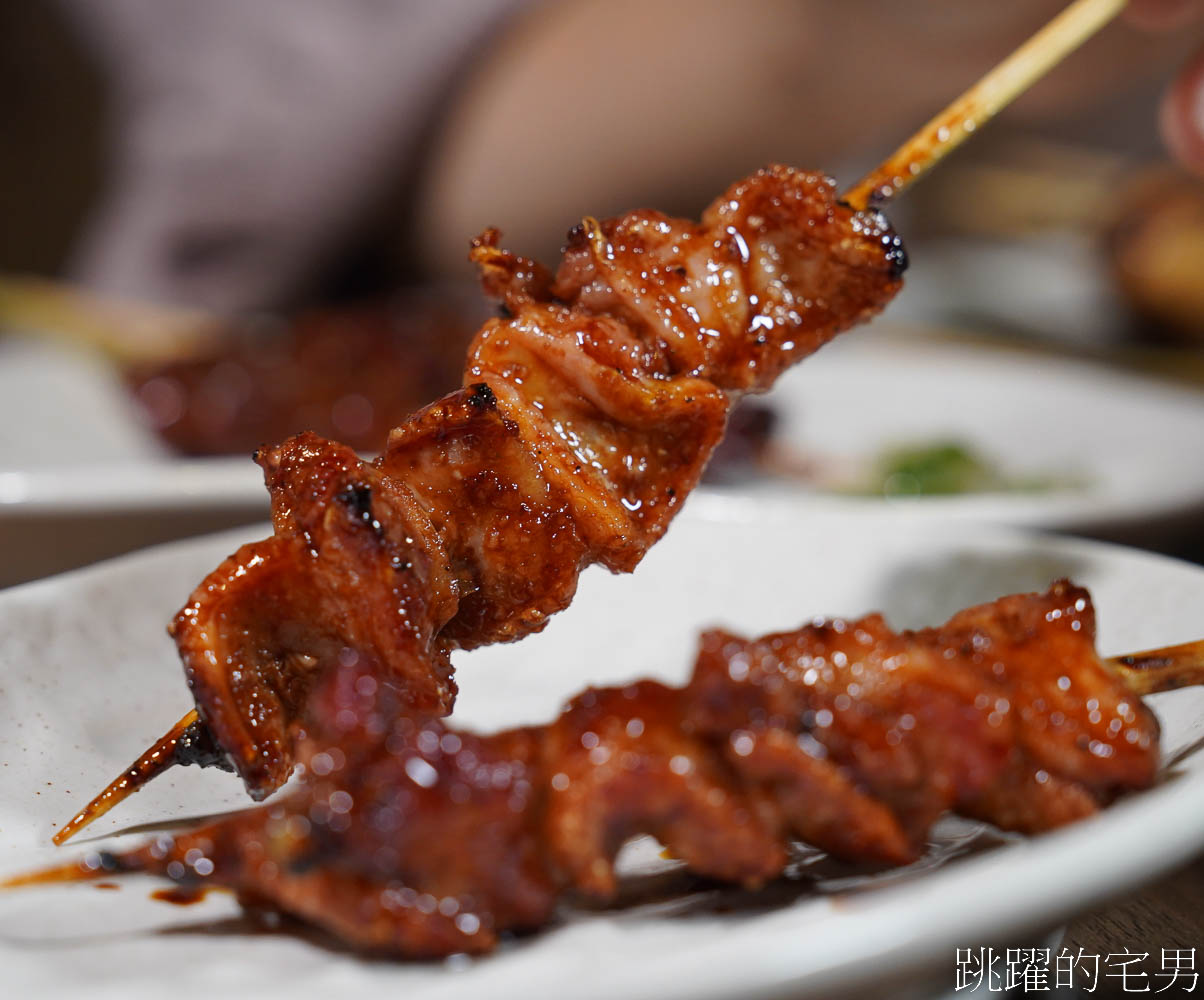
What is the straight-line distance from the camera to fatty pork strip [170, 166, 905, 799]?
5.16 ft

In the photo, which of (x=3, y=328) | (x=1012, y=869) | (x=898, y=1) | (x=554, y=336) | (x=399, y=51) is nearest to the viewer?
(x=1012, y=869)

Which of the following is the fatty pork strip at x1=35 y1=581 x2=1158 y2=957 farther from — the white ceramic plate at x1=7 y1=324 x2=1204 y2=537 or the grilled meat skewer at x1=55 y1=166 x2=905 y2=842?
the white ceramic plate at x1=7 y1=324 x2=1204 y2=537

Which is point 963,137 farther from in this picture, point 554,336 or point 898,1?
point 898,1

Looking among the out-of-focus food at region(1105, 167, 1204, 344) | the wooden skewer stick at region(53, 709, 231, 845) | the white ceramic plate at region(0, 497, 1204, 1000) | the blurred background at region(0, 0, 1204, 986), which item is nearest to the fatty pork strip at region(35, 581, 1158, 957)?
the white ceramic plate at region(0, 497, 1204, 1000)

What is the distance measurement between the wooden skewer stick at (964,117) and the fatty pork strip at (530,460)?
0.20ft

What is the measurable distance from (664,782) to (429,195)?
684cm

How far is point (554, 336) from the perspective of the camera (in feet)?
5.94

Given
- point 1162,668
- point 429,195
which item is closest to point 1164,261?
point 429,195

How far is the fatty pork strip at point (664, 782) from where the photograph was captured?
1.25 metres

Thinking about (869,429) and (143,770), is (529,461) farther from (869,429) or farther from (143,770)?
(869,429)

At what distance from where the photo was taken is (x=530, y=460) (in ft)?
5.86

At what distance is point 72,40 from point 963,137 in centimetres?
638

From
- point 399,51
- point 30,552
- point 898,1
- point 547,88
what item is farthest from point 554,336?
point 547,88

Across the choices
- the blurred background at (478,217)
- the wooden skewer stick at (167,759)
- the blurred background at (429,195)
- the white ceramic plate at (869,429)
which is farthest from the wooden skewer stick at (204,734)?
the blurred background at (429,195)
